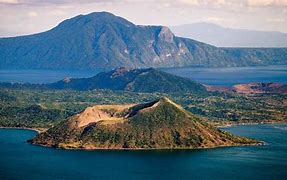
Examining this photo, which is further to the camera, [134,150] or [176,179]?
[134,150]

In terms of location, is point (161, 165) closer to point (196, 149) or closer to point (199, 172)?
point (199, 172)

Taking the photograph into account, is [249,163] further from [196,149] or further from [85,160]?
[85,160]

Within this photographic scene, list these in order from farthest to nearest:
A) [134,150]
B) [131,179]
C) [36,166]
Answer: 1. [134,150]
2. [36,166]
3. [131,179]

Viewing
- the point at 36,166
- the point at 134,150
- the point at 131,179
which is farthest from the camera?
the point at 134,150

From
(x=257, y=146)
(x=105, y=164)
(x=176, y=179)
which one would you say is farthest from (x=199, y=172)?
(x=257, y=146)

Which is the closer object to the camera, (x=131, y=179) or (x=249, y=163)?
(x=131, y=179)

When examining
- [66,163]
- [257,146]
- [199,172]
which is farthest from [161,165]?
[257,146]
